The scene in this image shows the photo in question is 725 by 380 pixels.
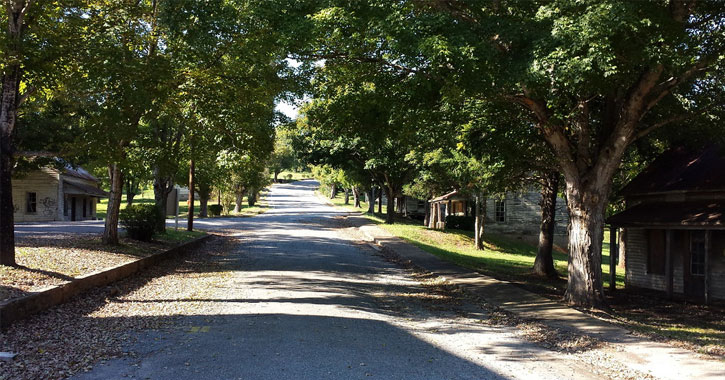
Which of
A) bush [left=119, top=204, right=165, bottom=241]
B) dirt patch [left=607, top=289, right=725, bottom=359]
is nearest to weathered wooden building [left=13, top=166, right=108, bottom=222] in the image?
bush [left=119, top=204, right=165, bottom=241]

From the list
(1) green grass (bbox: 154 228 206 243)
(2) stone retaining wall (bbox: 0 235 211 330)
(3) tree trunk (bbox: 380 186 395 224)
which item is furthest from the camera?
(3) tree trunk (bbox: 380 186 395 224)

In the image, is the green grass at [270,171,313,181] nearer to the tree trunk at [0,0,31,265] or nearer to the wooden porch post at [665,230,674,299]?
the wooden porch post at [665,230,674,299]

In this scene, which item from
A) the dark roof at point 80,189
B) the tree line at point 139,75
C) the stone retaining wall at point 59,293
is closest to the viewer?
the stone retaining wall at point 59,293

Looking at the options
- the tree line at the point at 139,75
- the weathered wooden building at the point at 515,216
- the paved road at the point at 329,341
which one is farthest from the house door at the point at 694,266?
the weathered wooden building at the point at 515,216

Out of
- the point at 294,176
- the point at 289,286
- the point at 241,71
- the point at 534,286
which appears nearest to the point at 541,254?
the point at 534,286

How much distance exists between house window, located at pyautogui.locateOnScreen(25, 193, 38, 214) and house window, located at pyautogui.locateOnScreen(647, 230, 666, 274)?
37.0m

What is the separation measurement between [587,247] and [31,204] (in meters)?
37.6

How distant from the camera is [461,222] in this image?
128ft

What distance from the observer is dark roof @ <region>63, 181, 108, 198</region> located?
3897 cm

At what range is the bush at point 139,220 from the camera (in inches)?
677

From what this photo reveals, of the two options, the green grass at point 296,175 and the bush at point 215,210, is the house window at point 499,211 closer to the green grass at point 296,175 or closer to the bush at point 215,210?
the bush at point 215,210

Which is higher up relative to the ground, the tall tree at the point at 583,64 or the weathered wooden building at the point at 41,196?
the tall tree at the point at 583,64

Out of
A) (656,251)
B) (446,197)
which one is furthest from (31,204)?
(656,251)

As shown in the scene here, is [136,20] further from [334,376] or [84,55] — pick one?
[334,376]
